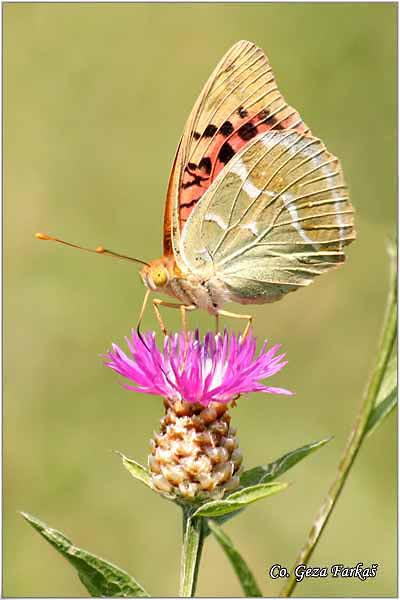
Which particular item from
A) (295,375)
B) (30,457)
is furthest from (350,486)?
(30,457)

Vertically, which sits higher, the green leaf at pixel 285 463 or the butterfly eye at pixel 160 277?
the butterfly eye at pixel 160 277

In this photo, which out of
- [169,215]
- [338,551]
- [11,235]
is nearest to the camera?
[169,215]

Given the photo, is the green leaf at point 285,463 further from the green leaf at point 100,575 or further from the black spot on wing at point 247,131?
the black spot on wing at point 247,131

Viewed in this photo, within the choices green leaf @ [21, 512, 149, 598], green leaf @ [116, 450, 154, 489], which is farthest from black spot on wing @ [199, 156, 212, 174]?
green leaf @ [21, 512, 149, 598]

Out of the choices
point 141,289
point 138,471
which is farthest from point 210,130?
point 141,289

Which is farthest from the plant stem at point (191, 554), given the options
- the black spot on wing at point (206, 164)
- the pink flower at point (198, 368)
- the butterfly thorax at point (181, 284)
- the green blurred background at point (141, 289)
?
the green blurred background at point (141, 289)

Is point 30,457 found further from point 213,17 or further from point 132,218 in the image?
point 213,17
